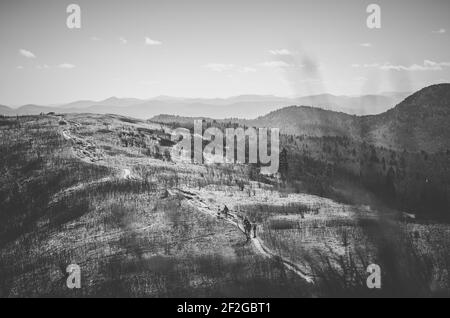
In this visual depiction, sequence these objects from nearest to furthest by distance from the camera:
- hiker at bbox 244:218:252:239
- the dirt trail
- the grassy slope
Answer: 1. the grassy slope
2. the dirt trail
3. hiker at bbox 244:218:252:239

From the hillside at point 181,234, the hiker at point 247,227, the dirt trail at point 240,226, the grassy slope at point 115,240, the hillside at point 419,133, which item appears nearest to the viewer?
the grassy slope at point 115,240

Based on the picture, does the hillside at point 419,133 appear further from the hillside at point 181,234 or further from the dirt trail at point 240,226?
the dirt trail at point 240,226

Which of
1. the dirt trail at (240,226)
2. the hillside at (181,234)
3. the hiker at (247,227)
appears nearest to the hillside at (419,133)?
the hillside at (181,234)

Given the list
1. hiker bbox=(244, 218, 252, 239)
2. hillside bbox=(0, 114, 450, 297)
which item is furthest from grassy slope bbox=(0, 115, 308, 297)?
hiker bbox=(244, 218, 252, 239)

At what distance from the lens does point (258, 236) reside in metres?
43.7

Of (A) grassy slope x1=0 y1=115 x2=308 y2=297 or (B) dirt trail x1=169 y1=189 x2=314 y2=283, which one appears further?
(B) dirt trail x1=169 y1=189 x2=314 y2=283

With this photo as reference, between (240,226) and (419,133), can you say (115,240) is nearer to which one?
(240,226)

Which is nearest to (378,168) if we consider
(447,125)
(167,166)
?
(167,166)

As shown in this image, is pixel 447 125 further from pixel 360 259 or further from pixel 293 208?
pixel 360 259

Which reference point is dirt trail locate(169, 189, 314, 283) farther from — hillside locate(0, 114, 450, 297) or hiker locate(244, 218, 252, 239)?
hiker locate(244, 218, 252, 239)

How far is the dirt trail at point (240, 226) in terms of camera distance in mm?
36963

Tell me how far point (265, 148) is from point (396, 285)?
6812cm

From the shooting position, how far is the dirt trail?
121 ft
